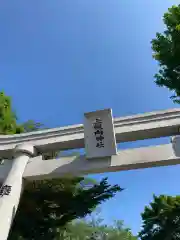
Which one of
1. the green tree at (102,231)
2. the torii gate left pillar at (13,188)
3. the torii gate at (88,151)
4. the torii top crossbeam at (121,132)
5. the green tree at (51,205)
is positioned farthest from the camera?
the green tree at (102,231)

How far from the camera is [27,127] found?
988 centimetres

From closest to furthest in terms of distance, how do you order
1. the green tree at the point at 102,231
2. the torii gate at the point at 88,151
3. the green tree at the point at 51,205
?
1. the torii gate at the point at 88,151
2. the green tree at the point at 51,205
3. the green tree at the point at 102,231

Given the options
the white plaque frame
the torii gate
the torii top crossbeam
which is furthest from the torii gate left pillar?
the white plaque frame

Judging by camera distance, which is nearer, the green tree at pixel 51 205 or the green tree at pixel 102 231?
the green tree at pixel 51 205

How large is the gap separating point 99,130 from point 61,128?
3.77 ft

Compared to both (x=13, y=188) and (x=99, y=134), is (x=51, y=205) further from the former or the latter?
(x=99, y=134)

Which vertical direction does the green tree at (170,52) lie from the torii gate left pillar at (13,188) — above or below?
above

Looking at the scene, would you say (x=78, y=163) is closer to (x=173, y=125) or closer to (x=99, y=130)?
(x=99, y=130)

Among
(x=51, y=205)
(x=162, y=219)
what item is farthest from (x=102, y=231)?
(x=51, y=205)

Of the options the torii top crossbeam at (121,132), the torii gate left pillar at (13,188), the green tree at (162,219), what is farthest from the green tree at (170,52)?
the green tree at (162,219)

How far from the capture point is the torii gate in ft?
16.5

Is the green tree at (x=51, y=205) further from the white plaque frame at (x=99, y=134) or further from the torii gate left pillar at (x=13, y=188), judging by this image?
the white plaque frame at (x=99, y=134)

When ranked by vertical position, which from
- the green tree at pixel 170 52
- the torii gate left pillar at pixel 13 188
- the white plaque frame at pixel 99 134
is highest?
the green tree at pixel 170 52

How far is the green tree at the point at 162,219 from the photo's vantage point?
12.6 metres
